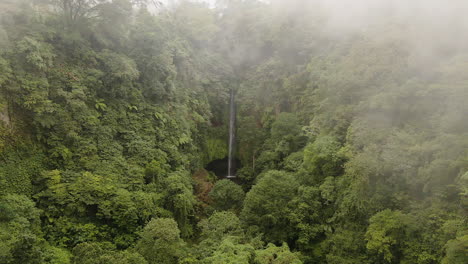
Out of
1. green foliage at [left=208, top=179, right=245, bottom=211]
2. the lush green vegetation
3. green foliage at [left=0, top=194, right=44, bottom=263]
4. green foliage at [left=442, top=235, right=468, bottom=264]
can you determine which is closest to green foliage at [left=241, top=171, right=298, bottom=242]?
the lush green vegetation

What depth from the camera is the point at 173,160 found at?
893 inches

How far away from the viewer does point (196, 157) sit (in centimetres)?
2692

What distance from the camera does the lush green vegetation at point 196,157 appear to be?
12953mm

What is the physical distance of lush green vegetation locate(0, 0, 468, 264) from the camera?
510 inches

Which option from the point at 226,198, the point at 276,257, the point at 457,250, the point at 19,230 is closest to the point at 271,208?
the point at 276,257

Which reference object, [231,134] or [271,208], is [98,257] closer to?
[271,208]

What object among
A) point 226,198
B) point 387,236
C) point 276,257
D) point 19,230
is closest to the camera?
point 19,230

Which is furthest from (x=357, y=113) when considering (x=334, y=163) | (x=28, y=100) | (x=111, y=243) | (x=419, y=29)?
(x=28, y=100)

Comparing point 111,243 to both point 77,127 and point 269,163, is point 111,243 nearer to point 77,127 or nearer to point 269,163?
point 77,127

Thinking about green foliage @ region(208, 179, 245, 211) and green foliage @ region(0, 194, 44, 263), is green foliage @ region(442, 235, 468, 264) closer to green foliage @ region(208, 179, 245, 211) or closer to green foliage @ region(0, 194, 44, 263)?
green foliage @ region(208, 179, 245, 211)

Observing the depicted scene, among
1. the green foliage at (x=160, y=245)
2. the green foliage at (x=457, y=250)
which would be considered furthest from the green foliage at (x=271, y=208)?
the green foliage at (x=457, y=250)

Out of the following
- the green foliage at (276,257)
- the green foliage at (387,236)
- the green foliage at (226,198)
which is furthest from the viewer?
the green foliage at (226,198)

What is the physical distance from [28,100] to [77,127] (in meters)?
2.71

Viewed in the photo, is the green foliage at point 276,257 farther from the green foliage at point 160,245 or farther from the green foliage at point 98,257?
the green foliage at point 98,257
